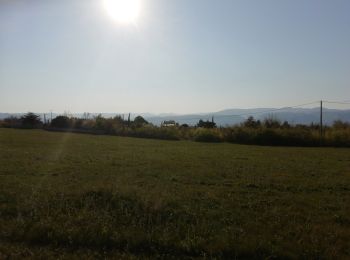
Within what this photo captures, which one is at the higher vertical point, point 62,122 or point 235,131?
point 62,122

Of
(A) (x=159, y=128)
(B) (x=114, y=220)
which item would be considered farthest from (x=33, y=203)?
(A) (x=159, y=128)

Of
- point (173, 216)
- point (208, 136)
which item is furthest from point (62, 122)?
point (173, 216)

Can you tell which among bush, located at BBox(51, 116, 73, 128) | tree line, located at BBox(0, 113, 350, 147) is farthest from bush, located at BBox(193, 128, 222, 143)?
bush, located at BBox(51, 116, 73, 128)

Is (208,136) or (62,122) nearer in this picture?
(208,136)

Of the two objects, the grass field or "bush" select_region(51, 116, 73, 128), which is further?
"bush" select_region(51, 116, 73, 128)

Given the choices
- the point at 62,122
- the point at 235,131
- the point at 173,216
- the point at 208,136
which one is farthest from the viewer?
the point at 62,122

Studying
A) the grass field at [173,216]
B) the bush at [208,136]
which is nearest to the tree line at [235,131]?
the bush at [208,136]

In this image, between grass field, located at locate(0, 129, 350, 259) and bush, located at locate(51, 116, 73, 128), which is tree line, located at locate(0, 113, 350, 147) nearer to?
bush, located at locate(51, 116, 73, 128)

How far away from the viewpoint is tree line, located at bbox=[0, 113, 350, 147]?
38.9 metres

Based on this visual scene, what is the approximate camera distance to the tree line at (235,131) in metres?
38.9

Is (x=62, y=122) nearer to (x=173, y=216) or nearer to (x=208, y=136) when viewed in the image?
(x=208, y=136)

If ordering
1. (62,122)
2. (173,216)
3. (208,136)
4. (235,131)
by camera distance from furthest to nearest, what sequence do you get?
(62,122) < (208,136) < (235,131) < (173,216)

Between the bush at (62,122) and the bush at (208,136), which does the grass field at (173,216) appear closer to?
the bush at (208,136)

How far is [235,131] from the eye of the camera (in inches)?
1655
